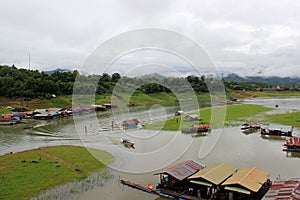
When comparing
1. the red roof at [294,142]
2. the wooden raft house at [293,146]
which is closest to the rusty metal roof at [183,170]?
the wooden raft house at [293,146]

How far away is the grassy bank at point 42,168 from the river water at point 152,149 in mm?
2264

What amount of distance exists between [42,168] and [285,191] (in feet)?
53.4

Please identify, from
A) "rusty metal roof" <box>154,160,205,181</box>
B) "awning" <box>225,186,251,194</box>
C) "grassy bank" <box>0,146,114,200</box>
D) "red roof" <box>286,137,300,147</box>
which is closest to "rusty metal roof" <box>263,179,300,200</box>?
"awning" <box>225,186,251,194</box>

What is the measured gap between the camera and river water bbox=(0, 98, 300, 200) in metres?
17.7

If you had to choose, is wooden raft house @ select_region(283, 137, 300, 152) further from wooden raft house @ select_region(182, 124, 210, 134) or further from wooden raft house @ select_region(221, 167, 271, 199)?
wooden raft house @ select_region(182, 124, 210, 134)

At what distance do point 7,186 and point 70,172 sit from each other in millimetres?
4138

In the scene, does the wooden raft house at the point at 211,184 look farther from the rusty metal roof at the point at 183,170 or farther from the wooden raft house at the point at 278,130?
the wooden raft house at the point at 278,130

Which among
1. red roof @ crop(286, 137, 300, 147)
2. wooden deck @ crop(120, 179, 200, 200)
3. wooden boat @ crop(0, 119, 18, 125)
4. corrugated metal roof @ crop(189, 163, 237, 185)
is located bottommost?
wooden deck @ crop(120, 179, 200, 200)

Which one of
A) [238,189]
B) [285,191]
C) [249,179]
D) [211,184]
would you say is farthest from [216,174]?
[285,191]

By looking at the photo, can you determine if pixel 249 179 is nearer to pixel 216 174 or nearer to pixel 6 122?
pixel 216 174

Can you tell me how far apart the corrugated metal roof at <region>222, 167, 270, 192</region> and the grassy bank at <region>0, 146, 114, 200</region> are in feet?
33.0

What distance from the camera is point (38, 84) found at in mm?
67188

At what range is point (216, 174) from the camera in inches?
591

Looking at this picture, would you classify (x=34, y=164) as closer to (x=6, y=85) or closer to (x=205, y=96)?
(x=6, y=85)
